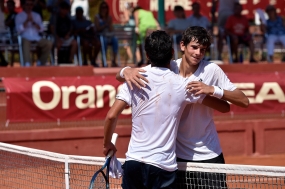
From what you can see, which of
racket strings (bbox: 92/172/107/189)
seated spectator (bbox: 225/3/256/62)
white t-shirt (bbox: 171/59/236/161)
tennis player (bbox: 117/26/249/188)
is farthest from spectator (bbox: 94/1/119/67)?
white t-shirt (bbox: 171/59/236/161)

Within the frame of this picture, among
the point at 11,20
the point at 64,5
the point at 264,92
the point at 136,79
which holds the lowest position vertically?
the point at 264,92

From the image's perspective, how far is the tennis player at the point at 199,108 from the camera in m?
4.18

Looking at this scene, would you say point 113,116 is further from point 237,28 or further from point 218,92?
point 237,28

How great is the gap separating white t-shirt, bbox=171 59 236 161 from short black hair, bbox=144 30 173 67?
34 cm

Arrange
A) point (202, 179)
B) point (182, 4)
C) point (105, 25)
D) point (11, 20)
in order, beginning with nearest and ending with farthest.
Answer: point (202, 179) → point (11, 20) → point (105, 25) → point (182, 4)

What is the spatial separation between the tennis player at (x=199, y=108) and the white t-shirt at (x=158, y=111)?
0.58ft

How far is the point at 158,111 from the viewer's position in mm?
3984

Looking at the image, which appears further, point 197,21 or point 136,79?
point 197,21

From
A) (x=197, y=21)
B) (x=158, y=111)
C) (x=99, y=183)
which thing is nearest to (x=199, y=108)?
(x=158, y=111)

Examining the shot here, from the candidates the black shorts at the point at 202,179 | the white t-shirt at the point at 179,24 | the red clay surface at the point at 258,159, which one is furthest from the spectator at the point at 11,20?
the black shorts at the point at 202,179

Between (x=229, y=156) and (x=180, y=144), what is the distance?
25.3 feet

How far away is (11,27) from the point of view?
14328 mm

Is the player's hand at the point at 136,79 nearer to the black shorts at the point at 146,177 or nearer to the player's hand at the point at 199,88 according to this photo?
the player's hand at the point at 199,88

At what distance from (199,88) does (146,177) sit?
0.68 metres
